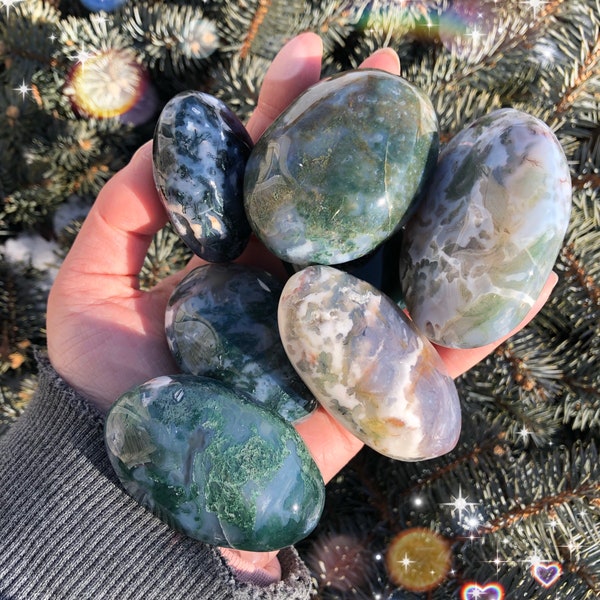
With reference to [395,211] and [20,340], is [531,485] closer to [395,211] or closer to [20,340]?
[395,211]

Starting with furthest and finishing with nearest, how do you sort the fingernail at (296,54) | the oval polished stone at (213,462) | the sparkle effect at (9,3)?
1. the sparkle effect at (9,3)
2. the fingernail at (296,54)
3. the oval polished stone at (213,462)

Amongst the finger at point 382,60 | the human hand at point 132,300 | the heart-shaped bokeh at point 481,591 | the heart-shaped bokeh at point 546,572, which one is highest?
the finger at point 382,60

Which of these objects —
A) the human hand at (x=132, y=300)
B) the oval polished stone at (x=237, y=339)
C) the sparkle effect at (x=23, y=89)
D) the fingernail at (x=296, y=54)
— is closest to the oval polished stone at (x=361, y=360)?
the oval polished stone at (x=237, y=339)

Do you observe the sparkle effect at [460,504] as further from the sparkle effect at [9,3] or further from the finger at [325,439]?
the sparkle effect at [9,3]

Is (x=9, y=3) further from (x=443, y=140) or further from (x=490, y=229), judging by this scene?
(x=490, y=229)

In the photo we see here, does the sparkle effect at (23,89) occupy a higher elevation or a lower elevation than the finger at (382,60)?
lower

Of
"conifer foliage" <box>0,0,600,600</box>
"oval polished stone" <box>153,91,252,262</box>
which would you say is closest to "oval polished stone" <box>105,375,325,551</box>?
"oval polished stone" <box>153,91,252,262</box>

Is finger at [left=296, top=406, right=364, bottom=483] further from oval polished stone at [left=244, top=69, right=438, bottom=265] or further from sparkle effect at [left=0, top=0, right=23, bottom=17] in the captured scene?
sparkle effect at [left=0, top=0, right=23, bottom=17]
